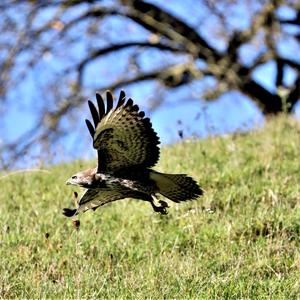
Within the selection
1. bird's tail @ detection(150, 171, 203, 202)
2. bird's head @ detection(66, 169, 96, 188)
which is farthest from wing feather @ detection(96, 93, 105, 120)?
bird's tail @ detection(150, 171, 203, 202)

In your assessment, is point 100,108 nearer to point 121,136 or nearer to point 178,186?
point 121,136

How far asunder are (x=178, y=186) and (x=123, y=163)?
49 cm

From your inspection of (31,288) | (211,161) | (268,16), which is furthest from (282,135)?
(268,16)

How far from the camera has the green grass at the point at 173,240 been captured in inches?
171

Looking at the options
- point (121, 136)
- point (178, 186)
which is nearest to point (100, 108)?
point (121, 136)

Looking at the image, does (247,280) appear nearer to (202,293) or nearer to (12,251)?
(202,293)

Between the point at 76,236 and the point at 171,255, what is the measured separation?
2.21 ft

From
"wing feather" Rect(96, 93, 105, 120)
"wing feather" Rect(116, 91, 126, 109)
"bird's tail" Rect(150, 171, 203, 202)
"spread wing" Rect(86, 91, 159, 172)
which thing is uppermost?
"wing feather" Rect(116, 91, 126, 109)

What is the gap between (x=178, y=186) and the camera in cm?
470

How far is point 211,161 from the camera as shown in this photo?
6.97 metres

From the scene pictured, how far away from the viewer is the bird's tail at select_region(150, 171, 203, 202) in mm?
4586

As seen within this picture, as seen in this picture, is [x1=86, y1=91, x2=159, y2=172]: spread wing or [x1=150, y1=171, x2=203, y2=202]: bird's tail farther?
[x1=150, y1=171, x2=203, y2=202]: bird's tail

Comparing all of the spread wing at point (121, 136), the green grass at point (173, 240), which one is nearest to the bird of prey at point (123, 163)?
the spread wing at point (121, 136)

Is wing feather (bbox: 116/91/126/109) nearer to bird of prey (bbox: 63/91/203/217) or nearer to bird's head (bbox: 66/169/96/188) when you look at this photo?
bird of prey (bbox: 63/91/203/217)
